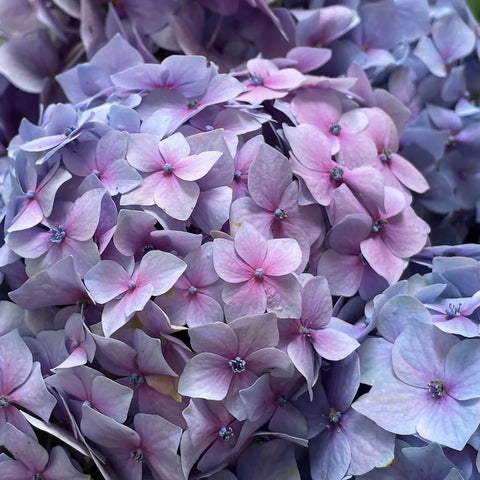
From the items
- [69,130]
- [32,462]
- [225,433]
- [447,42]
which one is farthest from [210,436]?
[447,42]

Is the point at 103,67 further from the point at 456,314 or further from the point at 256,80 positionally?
the point at 456,314

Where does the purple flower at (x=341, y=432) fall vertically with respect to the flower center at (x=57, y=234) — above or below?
below

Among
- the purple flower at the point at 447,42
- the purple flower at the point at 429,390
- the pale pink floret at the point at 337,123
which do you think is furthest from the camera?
the purple flower at the point at 447,42

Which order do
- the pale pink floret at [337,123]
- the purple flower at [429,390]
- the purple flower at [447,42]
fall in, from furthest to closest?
the purple flower at [447,42] → the pale pink floret at [337,123] → the purple flower at [429,390]

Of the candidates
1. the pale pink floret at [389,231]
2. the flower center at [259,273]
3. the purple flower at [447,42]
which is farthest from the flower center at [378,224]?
the purple flower at [447,42]

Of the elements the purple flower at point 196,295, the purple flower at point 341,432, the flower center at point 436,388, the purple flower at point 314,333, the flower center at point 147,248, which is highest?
the flower center at point 147,248

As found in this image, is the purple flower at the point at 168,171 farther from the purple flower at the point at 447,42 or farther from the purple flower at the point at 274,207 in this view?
the purple flower at the point at 447,42

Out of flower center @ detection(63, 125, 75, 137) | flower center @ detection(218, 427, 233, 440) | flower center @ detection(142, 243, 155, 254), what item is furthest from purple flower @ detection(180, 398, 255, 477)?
flower center @ detection(63, 125, 75, 137)

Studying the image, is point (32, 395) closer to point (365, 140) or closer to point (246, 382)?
point (246, 382)

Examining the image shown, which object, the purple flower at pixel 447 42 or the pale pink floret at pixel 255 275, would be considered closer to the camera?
the pale pink floret at pixel 255 275
